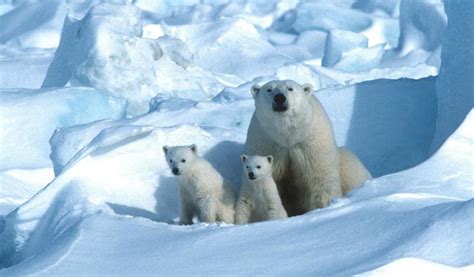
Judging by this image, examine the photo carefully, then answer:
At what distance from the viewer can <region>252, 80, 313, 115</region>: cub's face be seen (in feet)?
13.2

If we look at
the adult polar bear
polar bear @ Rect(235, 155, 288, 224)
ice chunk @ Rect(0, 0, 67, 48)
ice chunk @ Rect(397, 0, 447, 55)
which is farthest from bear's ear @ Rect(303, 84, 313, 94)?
ice chunk @ Rect(0, 0, 67, 48)

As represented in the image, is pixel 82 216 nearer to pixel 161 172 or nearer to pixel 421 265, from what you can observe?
pixel 161 172

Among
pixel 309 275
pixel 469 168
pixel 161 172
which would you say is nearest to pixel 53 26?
pixel 161 172

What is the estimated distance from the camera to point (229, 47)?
39.1ft

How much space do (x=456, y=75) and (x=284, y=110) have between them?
1913 mm

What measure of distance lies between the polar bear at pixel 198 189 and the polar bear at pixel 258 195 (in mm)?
79

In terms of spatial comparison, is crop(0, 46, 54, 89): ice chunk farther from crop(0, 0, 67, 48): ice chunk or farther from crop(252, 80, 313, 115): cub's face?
crop(252, 80, 313, 115): cub's face

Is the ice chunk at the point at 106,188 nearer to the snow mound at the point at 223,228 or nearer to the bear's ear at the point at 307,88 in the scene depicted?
the snow mound at the point at 223,228

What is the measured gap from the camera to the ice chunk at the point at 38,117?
282 inches

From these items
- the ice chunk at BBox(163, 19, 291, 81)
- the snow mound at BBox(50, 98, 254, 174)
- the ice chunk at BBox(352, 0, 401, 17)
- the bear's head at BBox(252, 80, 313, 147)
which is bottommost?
the ice chunk at BBox(352, 0, 401, 17)

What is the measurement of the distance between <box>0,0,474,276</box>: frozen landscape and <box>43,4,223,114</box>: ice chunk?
2 centimetres

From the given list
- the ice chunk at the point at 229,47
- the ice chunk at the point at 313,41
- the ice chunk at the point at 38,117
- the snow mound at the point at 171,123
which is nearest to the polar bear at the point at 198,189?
the snow mound at the point at 171,123

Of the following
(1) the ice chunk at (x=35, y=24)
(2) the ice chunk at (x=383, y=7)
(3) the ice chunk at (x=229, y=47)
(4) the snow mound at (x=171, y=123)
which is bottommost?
(1) the ice chunk at (x=35, y=24)

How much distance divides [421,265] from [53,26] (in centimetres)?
1139
